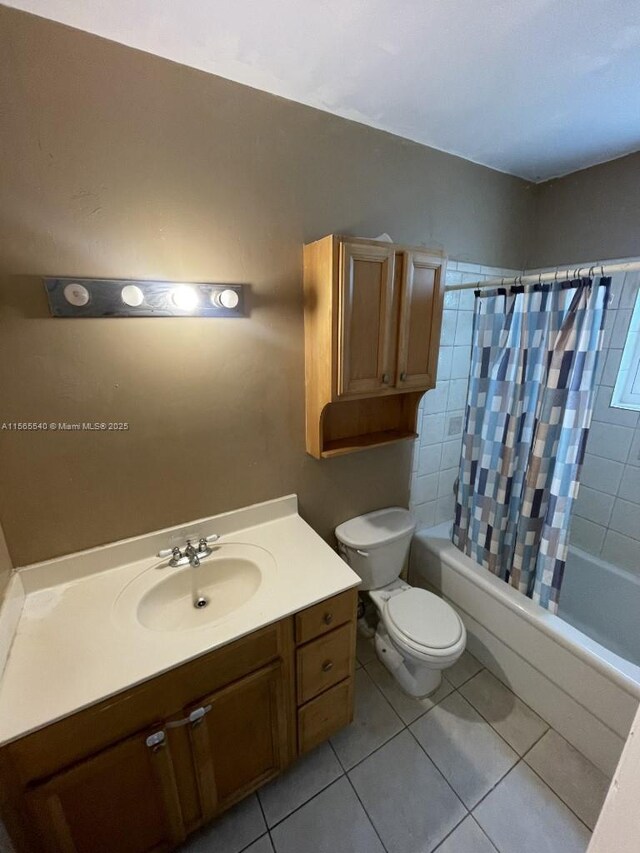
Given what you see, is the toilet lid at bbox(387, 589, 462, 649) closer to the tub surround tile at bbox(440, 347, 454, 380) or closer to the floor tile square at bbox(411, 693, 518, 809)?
the floor tile square at bbox(411, 693, 518, 809)

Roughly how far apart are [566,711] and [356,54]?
94.4 inches

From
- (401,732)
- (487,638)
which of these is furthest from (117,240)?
(487,638)

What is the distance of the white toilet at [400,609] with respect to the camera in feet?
4.57

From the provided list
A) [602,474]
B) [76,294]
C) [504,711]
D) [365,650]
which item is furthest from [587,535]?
[76,294]

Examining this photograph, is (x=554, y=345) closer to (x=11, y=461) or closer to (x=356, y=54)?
(x=356, y=54)

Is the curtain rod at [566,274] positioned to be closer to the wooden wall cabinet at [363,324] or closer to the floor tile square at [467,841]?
the wooden wall cabinet at [363,324]

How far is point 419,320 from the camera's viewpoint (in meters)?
1.37

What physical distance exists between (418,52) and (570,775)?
8.09 ft

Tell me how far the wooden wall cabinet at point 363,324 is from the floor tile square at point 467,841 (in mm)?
1321

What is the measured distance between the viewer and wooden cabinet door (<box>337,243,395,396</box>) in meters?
1.17

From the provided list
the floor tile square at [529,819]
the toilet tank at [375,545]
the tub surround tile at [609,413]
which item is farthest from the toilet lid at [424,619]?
the tub surround tile at [609,413]

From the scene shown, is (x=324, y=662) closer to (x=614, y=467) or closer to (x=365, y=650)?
(x=365, y=650)

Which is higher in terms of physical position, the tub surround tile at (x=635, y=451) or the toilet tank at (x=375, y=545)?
the tub surround tile at (x=635, y=451)

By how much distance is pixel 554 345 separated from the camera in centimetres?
130
